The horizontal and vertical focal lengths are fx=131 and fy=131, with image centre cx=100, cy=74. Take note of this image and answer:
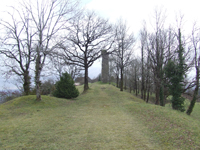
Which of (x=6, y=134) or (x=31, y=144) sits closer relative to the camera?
(x=31, y=144)

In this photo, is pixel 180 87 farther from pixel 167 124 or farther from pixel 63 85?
pixel 63 85

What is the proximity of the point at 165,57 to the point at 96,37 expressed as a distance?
10458mm

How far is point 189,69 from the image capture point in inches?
544

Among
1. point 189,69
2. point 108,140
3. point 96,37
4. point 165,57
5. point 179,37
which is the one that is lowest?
point 108,140

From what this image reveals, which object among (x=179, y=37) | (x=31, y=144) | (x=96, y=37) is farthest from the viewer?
(x=96, y=37)

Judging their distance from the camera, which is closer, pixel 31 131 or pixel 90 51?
pixel 31 131

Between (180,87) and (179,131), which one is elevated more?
(180,87)

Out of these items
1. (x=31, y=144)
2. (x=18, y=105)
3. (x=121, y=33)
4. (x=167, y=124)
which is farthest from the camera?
(x=121, y=33)

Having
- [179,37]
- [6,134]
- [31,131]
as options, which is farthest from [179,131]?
[179,37]

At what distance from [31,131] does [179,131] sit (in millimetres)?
5933

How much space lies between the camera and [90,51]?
2114cm

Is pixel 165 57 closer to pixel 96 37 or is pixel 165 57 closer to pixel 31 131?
pixel 96 37

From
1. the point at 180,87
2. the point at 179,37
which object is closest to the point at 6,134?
the point at 180,87

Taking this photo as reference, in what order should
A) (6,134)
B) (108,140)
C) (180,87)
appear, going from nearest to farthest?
(108,140), (6,134), (180,87)
